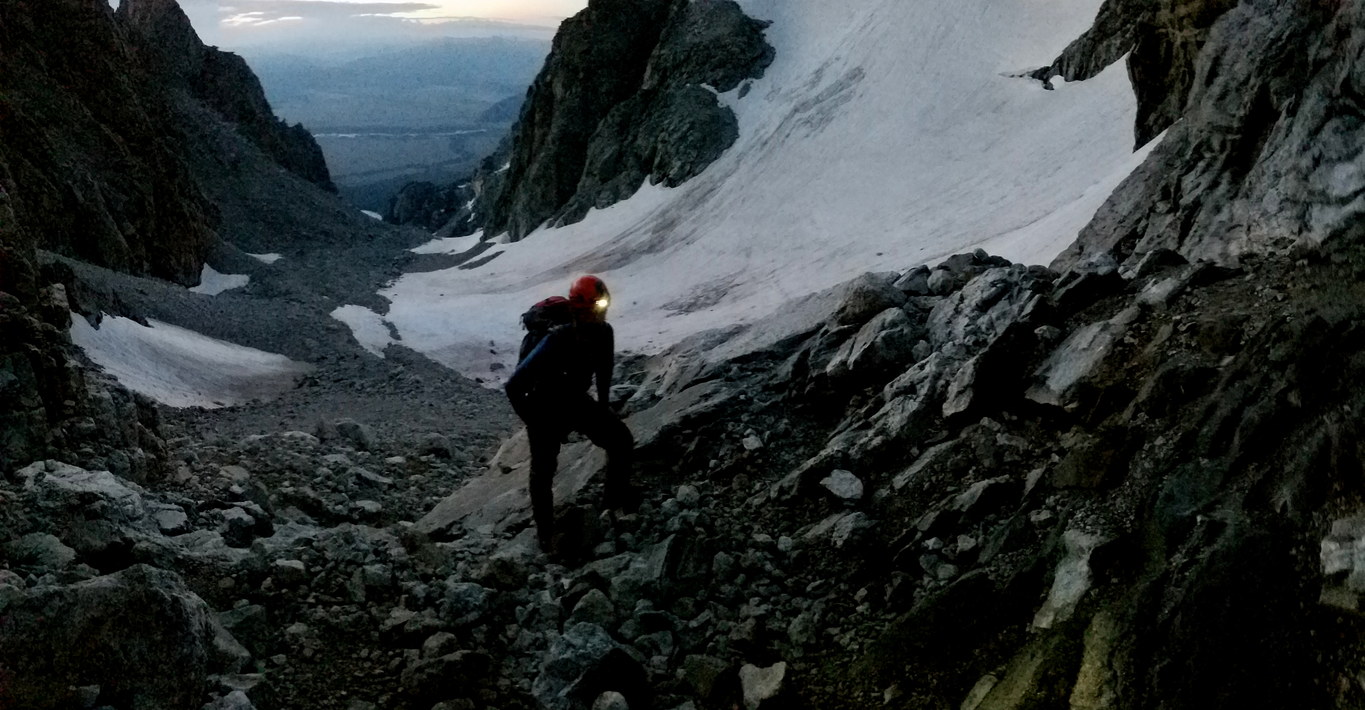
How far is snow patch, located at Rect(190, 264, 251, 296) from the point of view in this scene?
46753 millimetres

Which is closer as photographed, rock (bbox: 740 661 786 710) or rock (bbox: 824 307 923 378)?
rock (bbox: 740 661 786 710)

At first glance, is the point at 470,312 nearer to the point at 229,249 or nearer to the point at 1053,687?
the point at 229,249

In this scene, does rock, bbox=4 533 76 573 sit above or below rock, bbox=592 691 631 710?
above

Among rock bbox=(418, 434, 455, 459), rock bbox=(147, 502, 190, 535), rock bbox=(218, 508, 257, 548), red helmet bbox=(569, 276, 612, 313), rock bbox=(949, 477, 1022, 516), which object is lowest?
rock bbox=(418, 434, 455, 459)

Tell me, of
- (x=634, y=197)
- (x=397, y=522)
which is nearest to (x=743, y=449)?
(x=397, y=522)

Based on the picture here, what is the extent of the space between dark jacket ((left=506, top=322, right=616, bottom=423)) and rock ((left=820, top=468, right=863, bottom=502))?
2538 millimetres

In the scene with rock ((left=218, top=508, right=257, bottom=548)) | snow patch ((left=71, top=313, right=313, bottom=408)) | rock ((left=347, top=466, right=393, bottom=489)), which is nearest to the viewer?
rock ((left=218, top=508, right=257, bottom=548))

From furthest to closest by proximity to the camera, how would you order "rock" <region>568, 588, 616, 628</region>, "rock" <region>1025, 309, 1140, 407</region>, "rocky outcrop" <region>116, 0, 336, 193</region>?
1. "rocky outcrop" <region>116, 0, 336, 193</region>
2. "rock" <region>1025, 309, 1140, 407</region>
3. "rock" <region>568, 588, 616, 628</region>

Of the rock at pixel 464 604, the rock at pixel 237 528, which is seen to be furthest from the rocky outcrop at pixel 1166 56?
the rock at pixel 237 528

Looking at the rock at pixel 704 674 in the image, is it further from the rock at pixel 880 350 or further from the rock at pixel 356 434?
the rock at pixel 356 434

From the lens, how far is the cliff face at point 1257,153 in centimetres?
802

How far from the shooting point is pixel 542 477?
335 inches

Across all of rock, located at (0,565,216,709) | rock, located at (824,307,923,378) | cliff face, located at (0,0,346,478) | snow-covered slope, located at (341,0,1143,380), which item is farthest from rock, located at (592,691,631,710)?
snow-covered slope, located at (341,0,1143,380)

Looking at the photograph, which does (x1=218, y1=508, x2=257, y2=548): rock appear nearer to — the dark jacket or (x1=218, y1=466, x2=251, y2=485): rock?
(x1=218, y1=466, x2=251, y2=485): rock
